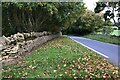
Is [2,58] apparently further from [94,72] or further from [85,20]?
[85,20]

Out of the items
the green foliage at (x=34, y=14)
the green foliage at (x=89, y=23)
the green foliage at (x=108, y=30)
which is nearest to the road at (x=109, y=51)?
the green foliage at (x=34, y=14)

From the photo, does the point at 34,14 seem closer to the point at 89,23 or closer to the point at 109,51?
the point at 109,51

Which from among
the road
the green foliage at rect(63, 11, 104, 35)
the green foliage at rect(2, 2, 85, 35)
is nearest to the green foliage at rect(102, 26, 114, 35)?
the green foliage at rect(63, 11, 104, 35)

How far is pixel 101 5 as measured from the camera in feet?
97.6

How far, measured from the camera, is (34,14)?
17.4 meters

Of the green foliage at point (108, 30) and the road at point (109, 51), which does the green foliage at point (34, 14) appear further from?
the green foliage at point (108, 30)

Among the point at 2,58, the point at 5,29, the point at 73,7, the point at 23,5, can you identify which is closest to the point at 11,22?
the point at 5,29

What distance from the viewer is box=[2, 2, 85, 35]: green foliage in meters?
15.4

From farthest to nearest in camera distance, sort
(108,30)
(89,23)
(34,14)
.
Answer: (89,23)
(108,30)
(34,14)

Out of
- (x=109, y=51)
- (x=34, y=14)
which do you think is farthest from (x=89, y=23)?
(x=109, y=51)

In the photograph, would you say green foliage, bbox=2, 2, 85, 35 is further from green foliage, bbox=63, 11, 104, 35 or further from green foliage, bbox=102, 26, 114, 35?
green foliage, bbox=63, 11, 104, 35

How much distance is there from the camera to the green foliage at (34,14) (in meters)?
15.4

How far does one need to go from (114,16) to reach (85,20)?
1136 centimetres

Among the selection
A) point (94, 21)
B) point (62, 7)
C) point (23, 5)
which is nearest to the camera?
point (23, 5)
